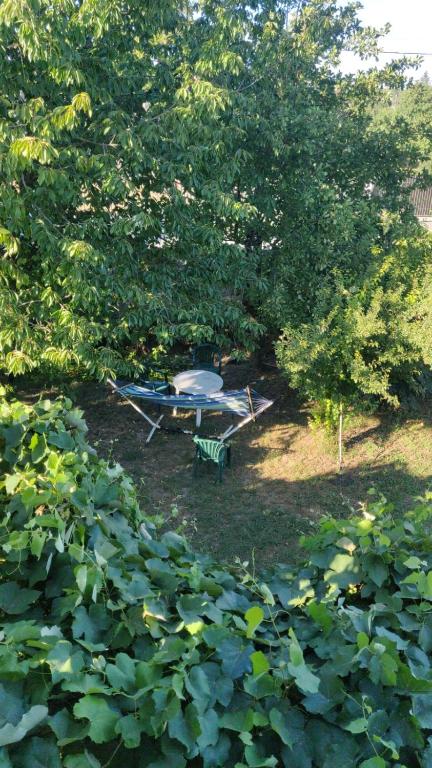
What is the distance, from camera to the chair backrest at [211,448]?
630 centimetres

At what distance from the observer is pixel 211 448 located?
637 cm

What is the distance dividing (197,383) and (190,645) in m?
6.67

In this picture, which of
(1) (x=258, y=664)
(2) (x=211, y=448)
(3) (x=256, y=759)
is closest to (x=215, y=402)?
(2) (x=211, y=448)

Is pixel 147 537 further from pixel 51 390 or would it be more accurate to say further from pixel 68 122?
pixel 51 390

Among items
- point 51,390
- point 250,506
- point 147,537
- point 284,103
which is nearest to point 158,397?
point 250,506

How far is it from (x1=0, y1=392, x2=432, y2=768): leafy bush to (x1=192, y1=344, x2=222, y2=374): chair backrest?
7.08 metres

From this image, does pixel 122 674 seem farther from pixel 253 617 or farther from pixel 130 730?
pixel 253 617

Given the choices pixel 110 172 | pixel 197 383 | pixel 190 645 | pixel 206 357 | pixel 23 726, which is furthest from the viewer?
pixel 206 357

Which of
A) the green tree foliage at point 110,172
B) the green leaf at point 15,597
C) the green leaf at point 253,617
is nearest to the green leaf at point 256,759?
the green leaf at point 253,617

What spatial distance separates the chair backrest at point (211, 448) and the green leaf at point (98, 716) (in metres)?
5.13

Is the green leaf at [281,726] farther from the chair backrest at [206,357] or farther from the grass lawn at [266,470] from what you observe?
the chair backrest at [206,357]

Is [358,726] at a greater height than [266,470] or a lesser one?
greater

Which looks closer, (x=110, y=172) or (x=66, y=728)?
(x=66, y=728)

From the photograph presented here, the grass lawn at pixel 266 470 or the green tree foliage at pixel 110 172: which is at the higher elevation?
the green tree foliage at pixel 110 172
